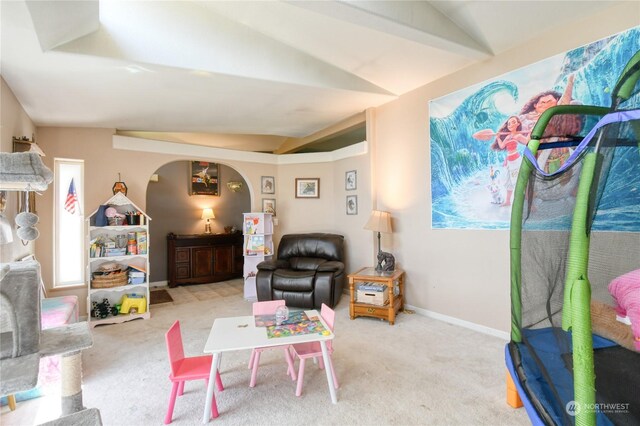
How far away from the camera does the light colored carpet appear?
1904 millimetres

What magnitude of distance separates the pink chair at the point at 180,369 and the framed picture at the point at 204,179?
177 inches

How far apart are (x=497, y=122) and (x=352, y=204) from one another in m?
2.27

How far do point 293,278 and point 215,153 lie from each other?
2349 millimetres

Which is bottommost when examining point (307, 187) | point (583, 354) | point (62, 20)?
point (583, 354)

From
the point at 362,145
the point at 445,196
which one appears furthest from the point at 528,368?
the point at 362,145

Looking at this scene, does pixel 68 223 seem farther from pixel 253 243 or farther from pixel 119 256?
pixel 253 243

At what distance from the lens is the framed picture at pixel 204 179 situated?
6.12 metres

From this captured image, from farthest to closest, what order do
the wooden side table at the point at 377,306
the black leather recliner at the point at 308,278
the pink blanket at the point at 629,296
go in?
the black leather recliner at the point at 308,278, the wooden side table at the point at 377,306, the pink blanket at the point at 629,296

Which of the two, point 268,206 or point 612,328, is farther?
point 268,206

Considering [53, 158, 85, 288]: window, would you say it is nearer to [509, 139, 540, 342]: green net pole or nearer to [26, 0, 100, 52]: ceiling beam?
[26, 0, 100, 52]: ceiling beam

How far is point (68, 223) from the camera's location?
383cm

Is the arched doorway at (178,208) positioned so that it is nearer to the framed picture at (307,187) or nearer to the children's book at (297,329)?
the framed picture at (307,187)

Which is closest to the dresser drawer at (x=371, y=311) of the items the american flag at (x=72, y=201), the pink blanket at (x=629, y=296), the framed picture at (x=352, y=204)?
the framed picture at (x=352, y=204)

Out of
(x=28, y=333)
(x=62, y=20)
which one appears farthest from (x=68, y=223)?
(x=28, y=333)
